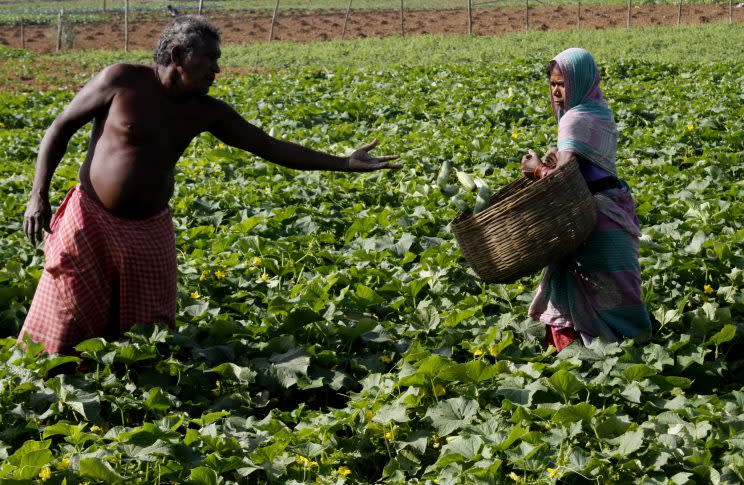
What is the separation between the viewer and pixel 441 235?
6188 mm

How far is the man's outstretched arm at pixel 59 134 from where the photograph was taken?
4.21 m

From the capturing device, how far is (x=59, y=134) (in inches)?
167

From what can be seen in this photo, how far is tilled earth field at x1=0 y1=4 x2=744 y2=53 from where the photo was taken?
26641 millimetres

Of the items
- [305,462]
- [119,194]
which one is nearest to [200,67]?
[119,194]

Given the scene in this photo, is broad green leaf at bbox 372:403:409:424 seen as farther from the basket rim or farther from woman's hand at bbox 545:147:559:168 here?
woman's hand at bbox 545:147:559:168

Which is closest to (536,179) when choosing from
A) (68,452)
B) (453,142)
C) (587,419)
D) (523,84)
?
(587,419)

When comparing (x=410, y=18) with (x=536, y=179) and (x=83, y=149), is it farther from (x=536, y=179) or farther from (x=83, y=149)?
(x=536, y=179)

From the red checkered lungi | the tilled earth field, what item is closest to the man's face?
the red checkered lungi

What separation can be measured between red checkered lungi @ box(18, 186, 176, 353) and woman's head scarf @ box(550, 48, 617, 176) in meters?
1.85

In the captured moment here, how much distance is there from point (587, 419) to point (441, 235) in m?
2.91

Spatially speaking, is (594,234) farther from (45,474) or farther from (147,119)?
(45,474)

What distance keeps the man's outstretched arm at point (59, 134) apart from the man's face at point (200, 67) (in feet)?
0.99

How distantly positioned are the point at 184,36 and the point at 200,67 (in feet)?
0.47

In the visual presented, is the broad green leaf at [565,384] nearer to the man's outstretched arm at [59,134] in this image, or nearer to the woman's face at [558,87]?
the woman's face at [558,87]
